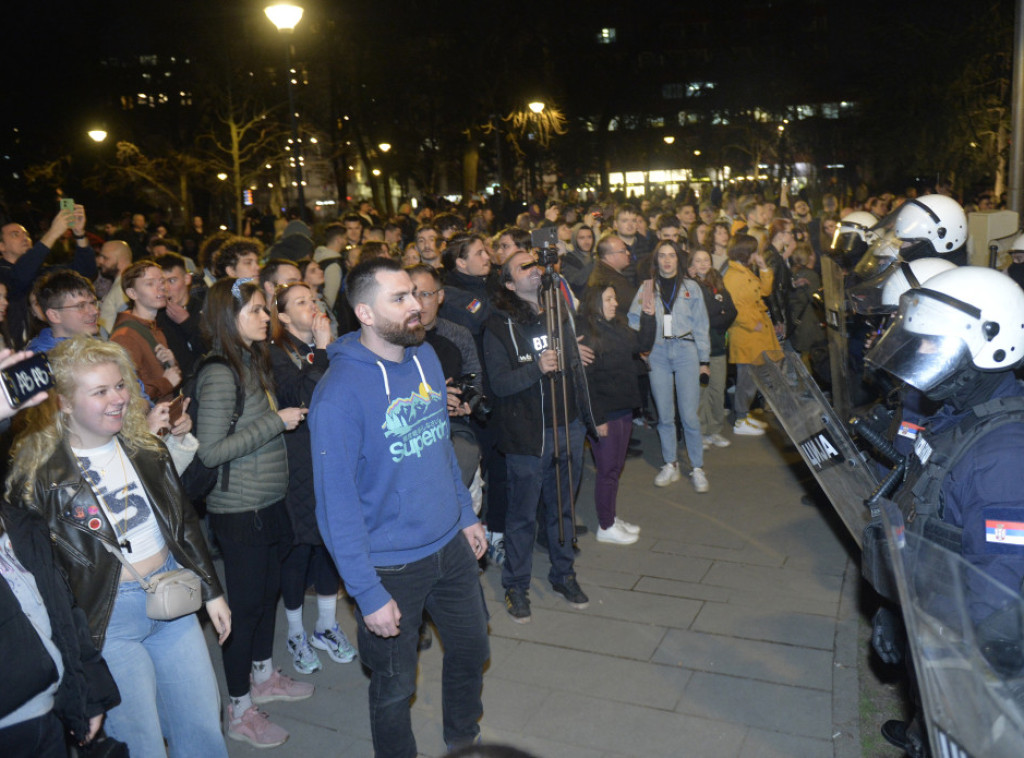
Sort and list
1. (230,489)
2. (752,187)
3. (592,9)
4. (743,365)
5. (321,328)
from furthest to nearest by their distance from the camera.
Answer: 1. (592,9)
2. (752,187)
3. (743,365)
4. (321,328)
5. (230,489)

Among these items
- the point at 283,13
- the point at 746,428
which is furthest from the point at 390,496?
the point at 283,13

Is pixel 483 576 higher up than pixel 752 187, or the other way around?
pixel 752 187

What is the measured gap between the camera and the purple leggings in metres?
6.29

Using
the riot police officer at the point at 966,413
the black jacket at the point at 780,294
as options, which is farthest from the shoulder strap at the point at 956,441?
the black jacket at the point at 780,294

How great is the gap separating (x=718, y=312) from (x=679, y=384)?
102 centimetres

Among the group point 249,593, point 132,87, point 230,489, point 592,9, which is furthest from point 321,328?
point 132,87

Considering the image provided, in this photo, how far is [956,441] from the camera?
9.81 ft

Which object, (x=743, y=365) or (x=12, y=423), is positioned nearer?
(x=12, y=423)

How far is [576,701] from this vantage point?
443 cm

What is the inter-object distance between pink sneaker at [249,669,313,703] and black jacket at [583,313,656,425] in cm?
259

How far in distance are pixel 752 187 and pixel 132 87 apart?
2473 centimetres

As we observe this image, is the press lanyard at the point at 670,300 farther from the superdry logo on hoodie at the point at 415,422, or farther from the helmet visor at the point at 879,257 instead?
the superdry logo on hoodie at the point at 415,422

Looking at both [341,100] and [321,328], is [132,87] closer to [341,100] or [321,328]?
[341,100]

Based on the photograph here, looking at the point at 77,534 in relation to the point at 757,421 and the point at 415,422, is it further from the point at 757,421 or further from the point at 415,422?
the point at 757,421
